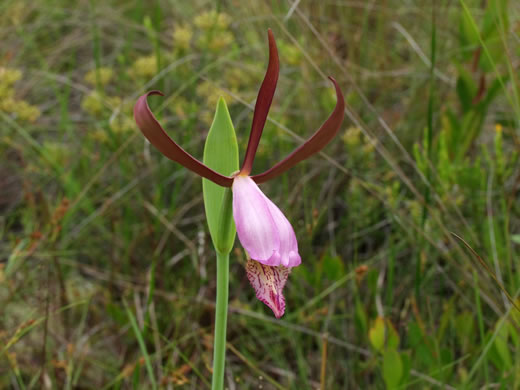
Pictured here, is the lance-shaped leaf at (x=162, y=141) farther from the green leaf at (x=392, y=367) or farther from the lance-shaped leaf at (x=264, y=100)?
the green leaf at (x=392, y=367)

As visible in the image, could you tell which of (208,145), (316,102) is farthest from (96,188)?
(208,145)

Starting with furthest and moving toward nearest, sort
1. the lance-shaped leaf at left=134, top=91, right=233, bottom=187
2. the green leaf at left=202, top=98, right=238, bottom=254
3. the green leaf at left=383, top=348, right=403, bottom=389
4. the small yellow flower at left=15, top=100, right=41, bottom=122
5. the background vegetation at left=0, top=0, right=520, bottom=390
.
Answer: the small yellow flower at left=15, top=100, right=41, bottom=122
the background vegetation at left=0, top=0, right=520, bottom=390
the green leaf at left=383, top=348, right=403, bottom=389
the green leaf at left=202, top=98, right=238, bottom=254
the lance-shaped leaf at left=134, top=91, right=233, bottom=187

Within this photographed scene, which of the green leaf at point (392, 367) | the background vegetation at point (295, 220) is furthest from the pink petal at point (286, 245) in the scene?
the green leaf at point (392, 367)

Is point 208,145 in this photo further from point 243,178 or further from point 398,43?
point 398,43

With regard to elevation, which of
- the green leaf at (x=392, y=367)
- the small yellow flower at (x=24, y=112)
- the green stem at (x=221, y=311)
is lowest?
the green leaf at (x=392, y=367)

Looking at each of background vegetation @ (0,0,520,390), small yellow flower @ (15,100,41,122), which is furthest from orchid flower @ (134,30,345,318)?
small yellow flower @ (15,100,41,122)

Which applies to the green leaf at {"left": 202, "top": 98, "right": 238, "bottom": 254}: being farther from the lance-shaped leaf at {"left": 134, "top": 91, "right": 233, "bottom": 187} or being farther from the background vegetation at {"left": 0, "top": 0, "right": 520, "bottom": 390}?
the background vegetation at {"left": 0, "top": 0, "right": 520, "bottom": 390}

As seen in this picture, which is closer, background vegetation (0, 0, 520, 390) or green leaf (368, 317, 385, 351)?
green leaf (368, 317, 385, 351)
